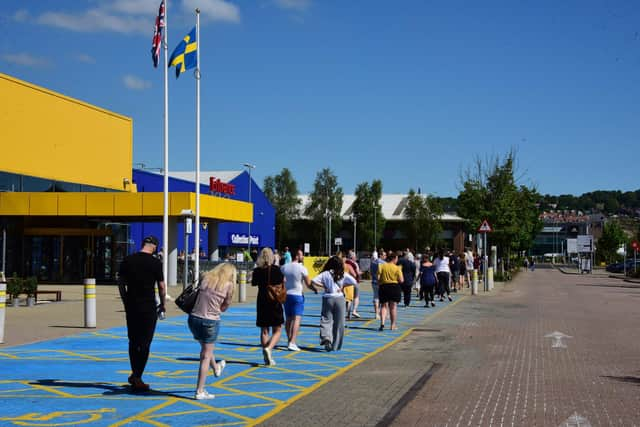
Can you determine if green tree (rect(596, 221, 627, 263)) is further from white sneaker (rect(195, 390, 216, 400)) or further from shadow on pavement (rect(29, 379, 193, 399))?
white sneaker (rect(195, 390, 216, 400))

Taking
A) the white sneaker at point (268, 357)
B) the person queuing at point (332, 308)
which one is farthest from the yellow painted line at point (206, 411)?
the person queuing at point (332, 308)

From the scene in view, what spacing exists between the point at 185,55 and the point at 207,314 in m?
21.2

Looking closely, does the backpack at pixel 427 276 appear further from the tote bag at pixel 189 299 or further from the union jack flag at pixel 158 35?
the tote bag at pixel 189 299

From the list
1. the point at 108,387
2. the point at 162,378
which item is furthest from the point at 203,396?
the point at 162,378

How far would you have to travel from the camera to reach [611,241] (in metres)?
112

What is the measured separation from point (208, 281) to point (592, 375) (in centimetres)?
547

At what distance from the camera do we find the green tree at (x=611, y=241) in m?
111

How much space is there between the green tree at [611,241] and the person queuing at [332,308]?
104596 millimetres

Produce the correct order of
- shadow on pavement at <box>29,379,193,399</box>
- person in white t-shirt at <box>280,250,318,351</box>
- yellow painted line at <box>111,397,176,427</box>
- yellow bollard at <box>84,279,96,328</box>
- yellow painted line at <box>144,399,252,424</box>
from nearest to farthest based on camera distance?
yellow painted line at <box>111,397,176,427</box> → yellow painted line at <box>144,399,252,424</box> → shadow on pavement at <box>29,379,193,399</box> → person in white t-shirt at <box>280,250,318,351</box> → yellow bollard at <box>84,279,96,328</box>

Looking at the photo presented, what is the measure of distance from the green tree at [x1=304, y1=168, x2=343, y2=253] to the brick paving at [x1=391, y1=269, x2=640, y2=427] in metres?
87.4

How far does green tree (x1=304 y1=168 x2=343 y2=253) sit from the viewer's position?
10838cm

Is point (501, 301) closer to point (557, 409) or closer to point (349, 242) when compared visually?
point (557, 409)

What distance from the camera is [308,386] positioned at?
32.4 feet

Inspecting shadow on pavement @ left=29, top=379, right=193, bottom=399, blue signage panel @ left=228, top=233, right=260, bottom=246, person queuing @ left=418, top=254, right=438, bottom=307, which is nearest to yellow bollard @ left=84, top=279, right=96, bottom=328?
shadow on pavement @ left=29, top=379, right=193, bottom=399
